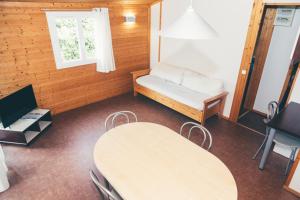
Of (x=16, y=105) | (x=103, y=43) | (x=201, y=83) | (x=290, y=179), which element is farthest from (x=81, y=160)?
(x=290, y=179)

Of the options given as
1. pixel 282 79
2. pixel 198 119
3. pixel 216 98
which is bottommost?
pixel 198 119

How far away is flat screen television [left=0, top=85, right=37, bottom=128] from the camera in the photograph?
2.98 m

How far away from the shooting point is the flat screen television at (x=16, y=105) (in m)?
2.98

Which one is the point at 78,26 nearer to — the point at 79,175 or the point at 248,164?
the point at 79,175

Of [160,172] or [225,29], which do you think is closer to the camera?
[160,172]

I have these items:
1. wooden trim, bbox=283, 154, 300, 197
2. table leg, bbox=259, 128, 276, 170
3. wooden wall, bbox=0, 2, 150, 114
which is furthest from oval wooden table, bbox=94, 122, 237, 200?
wooden wall, bbox=0, 2, 150, 114

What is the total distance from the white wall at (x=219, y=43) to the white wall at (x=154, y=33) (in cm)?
23

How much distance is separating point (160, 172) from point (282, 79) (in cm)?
331

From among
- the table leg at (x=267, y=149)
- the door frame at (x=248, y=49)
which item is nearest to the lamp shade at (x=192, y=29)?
the table leg at (x=267, y=149)

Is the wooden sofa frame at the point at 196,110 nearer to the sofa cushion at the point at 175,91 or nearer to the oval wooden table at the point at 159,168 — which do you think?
the sofa cushion at the point at 175,91

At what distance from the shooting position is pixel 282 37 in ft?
11.9

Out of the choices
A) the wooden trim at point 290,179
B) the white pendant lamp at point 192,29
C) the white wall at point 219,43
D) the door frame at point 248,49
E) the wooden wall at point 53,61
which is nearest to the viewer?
the white pendant lamp at point 192,29

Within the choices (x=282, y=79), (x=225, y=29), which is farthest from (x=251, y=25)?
(x=282, y=79)

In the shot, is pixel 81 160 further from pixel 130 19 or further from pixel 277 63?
pixel 277 63
